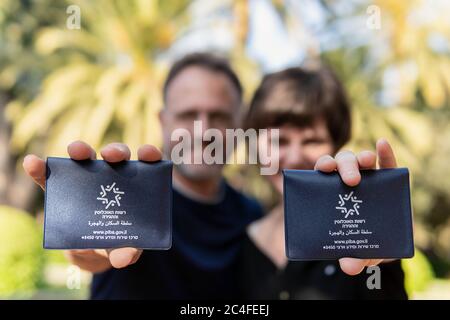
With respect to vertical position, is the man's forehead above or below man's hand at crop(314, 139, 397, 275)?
above

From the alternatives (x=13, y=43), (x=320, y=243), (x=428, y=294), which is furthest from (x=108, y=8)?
(x=320, y=243)

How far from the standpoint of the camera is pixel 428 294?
739 centimetres

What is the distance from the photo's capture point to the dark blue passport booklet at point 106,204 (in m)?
1.50

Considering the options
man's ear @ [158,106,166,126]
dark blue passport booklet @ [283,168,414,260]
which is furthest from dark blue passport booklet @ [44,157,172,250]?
man's ear @ [158,106,166,126]

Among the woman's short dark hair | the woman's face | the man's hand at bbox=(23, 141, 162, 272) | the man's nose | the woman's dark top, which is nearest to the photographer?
the man's hand at bbox=(23, 141, 162, 272)

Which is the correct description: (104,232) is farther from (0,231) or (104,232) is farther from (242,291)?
(0,231)

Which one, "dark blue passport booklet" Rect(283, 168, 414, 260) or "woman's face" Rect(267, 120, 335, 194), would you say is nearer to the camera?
"dark blue passport booklet" Rect(283, 168, 414, 260)

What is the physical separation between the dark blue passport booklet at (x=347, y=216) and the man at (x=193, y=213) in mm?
50

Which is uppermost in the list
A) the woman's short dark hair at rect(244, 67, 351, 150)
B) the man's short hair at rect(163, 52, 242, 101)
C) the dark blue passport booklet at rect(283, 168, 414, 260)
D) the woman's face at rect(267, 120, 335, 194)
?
the man's short hair at rect(163, 52, 242, 101)

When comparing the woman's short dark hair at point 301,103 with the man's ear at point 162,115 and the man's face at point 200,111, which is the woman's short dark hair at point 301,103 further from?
the man's ear at point 162,115

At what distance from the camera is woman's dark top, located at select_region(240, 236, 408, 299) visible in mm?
1921

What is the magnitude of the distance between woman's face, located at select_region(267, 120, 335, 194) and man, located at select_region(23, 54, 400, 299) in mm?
540

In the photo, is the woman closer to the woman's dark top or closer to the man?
the woman's dark top

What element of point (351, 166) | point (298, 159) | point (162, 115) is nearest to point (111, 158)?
point (351, 166)
